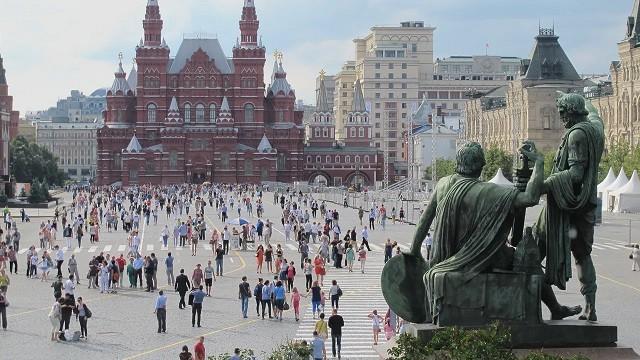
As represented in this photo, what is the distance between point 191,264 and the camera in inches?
1569

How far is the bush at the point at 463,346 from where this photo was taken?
10.7 meters

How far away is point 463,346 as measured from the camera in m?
10.9

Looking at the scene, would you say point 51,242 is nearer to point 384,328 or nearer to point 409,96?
point 384,328

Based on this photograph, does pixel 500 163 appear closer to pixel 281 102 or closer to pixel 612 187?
pixel 612 187

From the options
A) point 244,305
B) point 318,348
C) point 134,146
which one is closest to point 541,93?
point 134,146

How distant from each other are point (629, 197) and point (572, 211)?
191 ft

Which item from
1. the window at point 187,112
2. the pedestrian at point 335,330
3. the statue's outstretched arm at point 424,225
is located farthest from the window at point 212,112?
the statue's outstretched arm at point 424,225

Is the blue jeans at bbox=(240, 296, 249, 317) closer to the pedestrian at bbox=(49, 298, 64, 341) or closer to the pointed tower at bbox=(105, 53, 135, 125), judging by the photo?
the pedestrian at bbox=(49, 298, 64, 341)

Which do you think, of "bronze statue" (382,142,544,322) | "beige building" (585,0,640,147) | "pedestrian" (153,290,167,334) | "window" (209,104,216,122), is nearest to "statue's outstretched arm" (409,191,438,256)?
"bronze statue" (382,142,544,322)

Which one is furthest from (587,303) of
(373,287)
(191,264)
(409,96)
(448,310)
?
(409,96)

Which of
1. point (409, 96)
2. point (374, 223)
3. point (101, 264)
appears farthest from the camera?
point (409, 96)

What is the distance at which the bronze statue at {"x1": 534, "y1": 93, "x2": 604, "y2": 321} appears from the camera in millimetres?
12367

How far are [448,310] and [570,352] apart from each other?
1298 mm

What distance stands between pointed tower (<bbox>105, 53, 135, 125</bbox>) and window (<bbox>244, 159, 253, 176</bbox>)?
16866 millimetres
